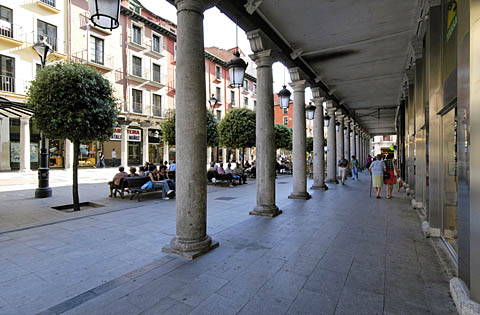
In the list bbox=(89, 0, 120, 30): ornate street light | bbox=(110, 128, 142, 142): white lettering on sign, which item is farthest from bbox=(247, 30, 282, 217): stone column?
bbox=(110, 128, 142, 142): white lettering on sign

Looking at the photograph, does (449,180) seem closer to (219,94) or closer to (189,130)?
(189,130)

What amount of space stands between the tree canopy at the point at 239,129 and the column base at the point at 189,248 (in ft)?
41.2

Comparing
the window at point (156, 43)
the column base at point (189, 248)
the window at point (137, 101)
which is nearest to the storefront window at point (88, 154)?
the window at point (137, 101)

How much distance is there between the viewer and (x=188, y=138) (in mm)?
3637

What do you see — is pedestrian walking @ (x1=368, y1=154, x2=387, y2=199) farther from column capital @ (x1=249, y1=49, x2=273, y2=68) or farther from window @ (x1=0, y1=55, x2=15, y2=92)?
window @ (x1=0, y1=55, x2=15, y2=92)

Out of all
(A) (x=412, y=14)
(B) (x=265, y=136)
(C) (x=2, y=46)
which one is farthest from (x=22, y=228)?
(C) (x=2, y=46)

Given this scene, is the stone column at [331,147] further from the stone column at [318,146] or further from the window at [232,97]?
the window at [232,97]

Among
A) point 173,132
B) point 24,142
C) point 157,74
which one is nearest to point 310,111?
point 173,132

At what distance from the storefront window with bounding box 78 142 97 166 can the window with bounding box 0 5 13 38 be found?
9885 millimetres

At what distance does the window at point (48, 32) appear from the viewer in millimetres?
17547

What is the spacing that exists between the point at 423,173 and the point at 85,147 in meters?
25.8

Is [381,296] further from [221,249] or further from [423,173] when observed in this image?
[423,173]

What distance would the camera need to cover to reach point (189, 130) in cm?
363

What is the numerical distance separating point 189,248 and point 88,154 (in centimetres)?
2421
